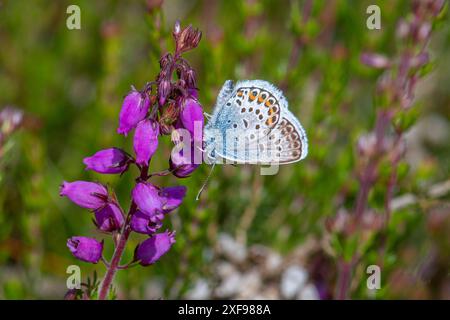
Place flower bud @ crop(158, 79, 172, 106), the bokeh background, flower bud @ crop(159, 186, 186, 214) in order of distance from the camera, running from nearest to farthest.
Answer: flower bud @ crop(158, 79, 172, 106)
flower bud @ crop(159, 186, 186, 214)
the bokeh background

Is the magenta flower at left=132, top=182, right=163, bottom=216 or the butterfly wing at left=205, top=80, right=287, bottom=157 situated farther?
the butterfly wing at left=205, top=80, right=287, bottom=157

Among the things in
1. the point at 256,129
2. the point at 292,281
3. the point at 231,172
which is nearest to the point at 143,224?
the point at 256,129

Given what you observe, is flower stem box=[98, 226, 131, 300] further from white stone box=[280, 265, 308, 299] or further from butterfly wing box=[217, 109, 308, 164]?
white stone box=[280, 265, 308, 299]

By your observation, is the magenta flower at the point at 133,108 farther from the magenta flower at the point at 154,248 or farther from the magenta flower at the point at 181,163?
the magenta flower at the point at 154,248

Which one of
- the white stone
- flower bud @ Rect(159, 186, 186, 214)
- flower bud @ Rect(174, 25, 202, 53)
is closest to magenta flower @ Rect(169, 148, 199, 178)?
flower bud @ Rect(159, 186, 186, 214)
